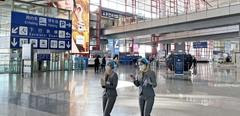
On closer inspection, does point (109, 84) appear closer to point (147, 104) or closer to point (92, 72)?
point (147, 104)

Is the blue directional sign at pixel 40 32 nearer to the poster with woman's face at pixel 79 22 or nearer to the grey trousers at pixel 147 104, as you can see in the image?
the poster with woman's face at pixel 79 22

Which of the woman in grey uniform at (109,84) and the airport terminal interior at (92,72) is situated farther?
the airport terminal interior at (92,72)

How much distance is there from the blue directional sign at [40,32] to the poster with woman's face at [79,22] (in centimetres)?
919

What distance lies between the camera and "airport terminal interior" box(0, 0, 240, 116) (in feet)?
27.7

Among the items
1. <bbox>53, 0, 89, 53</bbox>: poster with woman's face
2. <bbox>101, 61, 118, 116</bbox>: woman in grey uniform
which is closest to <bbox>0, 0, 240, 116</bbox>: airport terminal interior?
<bbox>101, 61, 118, 116</bbox>: woman in grey uniform

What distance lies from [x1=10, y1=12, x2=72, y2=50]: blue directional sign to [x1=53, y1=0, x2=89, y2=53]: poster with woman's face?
919 cm

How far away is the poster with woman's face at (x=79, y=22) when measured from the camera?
1592 inches

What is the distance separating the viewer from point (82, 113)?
8156 mm

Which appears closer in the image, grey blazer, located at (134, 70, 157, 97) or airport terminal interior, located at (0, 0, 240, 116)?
grey blazer, located at (134, 70, 157, 97)

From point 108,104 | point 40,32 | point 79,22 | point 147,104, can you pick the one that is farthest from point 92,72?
point 147,104

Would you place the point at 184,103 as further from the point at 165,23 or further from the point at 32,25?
the point at 165,23

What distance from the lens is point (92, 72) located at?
3019 cm

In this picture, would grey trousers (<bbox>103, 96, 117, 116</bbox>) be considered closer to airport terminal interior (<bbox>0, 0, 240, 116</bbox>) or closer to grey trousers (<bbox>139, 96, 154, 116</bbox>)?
airport terminal interior (<bbox>0, 0, 240, 116</bbox>)

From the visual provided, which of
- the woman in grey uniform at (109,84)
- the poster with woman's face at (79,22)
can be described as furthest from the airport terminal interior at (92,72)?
the poster with woman's face at (79,22)
